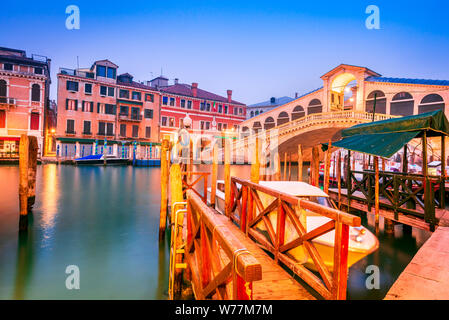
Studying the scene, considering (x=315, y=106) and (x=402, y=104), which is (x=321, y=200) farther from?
(x=315, y=106)

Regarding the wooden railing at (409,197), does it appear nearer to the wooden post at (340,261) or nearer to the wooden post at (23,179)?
the wooden post at (340,261)

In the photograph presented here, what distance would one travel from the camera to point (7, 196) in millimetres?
11977

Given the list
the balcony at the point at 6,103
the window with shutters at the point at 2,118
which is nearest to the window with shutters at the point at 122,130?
the balcony at the point at 6,103

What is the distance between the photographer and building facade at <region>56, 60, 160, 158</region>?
27906 mm

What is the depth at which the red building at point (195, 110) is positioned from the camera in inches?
1351

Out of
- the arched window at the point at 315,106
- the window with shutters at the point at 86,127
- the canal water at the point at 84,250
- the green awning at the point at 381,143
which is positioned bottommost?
the canal water at the point at 84,250

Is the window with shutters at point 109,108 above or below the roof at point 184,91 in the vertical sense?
A: below

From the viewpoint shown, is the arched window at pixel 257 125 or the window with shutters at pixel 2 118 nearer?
the window with shutters at pixel 2 118

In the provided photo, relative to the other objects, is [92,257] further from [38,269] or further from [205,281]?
[205,281]

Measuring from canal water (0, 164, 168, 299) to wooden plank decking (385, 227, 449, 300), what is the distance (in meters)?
3.72

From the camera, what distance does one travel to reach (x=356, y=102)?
24641 mm

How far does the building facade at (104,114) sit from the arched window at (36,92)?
76.6 inches

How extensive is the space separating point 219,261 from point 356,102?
87.7 feet

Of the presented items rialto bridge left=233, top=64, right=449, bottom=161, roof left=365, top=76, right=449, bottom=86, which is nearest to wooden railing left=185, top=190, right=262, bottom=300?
rialto bridge left=233, top=64, right=449, bottom=161
